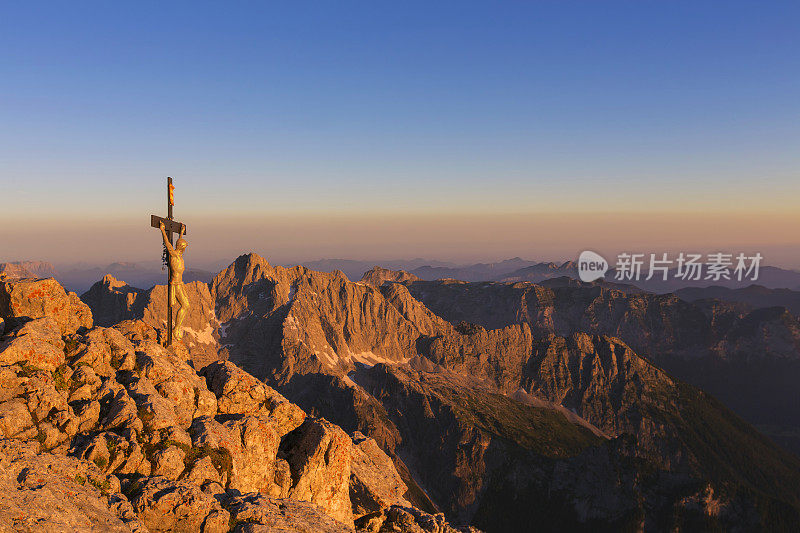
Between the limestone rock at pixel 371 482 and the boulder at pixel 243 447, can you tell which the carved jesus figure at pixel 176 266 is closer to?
the boulder at pixel 243 447

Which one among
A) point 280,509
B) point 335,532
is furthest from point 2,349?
point 335,532

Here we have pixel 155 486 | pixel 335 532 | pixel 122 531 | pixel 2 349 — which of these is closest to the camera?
pixel 122 531

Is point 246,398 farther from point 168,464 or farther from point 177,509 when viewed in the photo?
point 177,509

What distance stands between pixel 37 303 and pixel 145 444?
17.3 m

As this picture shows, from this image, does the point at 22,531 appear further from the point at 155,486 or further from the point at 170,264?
the point at 170,264

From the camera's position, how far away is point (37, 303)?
36656 millimetres

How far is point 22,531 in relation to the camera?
1792cm

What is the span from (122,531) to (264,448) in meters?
13.0

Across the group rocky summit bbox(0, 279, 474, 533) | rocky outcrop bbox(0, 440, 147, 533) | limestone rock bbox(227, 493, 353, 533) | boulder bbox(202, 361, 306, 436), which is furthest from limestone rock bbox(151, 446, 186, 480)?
boulder bbox(202, 361, 306, 436)

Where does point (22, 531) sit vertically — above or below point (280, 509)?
above

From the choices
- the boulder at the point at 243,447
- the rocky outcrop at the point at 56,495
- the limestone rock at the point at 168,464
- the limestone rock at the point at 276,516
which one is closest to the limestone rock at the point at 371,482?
the boulder at the point at 243,447

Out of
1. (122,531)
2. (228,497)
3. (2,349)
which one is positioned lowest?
(228,497)

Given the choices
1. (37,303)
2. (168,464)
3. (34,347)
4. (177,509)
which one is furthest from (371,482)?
(37,303)

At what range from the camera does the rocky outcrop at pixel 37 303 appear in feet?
118
